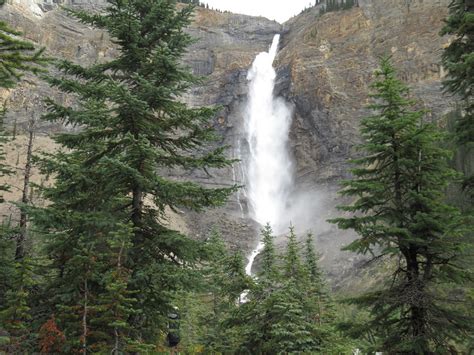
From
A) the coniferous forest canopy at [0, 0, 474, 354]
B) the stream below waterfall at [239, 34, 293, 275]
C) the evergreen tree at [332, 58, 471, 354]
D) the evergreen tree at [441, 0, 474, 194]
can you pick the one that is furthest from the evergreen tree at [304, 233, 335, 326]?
the stream below waterfall at [239, 34, 293, 275]

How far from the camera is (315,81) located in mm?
82125

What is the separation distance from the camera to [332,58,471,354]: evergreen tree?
920 cm

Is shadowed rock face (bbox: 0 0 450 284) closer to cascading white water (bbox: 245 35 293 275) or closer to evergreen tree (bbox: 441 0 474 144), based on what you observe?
cascading white water (bbox: 245 35 293 275)

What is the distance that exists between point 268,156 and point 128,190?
71.9 metres

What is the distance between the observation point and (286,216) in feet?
244

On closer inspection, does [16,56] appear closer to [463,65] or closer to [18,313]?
[18,313]

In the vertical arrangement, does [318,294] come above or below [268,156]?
below

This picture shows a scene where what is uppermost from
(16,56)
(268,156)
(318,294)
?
(268,156)

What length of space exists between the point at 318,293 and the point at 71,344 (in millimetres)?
20223

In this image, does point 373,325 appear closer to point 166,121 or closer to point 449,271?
point 449,271

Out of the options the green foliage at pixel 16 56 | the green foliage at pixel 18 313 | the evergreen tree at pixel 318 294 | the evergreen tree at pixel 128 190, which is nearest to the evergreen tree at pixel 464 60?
the evergreen tree at pixel 128 190

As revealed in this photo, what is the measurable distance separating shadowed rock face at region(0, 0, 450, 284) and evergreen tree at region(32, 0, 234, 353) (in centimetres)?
5046

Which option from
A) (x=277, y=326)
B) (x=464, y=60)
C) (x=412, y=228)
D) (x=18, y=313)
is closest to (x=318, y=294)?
(x=277, y=326)

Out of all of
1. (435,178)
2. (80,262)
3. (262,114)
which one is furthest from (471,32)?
(262,114)
